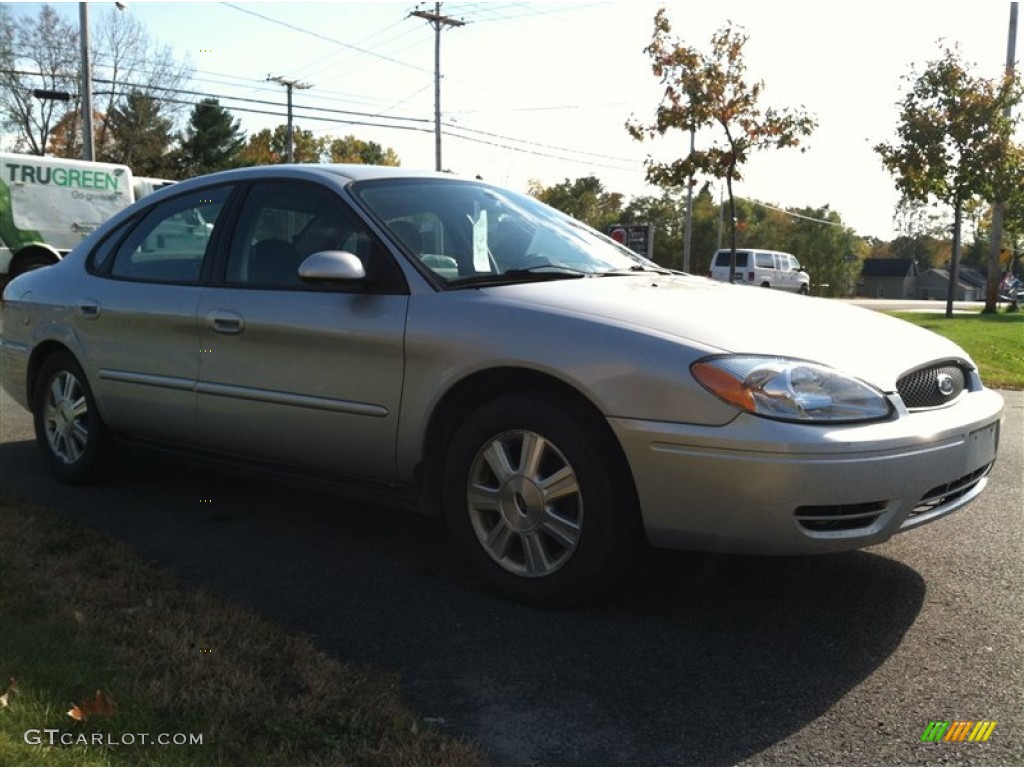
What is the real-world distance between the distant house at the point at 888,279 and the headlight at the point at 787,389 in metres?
104

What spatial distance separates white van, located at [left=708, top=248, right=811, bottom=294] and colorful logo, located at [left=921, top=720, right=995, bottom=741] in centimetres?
3377

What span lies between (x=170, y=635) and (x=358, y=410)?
3.71ft

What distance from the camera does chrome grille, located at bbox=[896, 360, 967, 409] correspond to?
126 inches

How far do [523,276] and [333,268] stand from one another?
74 centimetres

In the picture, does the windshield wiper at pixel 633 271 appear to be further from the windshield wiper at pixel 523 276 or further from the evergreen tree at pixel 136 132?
the evergreen tree at pixel 136 132

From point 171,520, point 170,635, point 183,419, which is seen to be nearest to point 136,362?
point 183,419

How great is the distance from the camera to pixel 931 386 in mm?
3334

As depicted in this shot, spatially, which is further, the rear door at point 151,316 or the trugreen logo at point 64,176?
the trugreen logo at point 64,176

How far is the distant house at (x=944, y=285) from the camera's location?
→ 10112 centimetres

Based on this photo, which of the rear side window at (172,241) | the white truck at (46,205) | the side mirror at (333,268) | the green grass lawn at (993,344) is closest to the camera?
the side mirror at (333,268)

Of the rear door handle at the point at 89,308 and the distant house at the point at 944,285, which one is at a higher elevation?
the distant house at the point at 944,285

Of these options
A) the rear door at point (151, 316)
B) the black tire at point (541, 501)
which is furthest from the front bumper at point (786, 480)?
the rear door at point (151, 316)

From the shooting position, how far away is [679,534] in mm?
3068

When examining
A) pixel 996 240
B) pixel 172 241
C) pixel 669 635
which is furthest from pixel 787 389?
pixel 996 240
